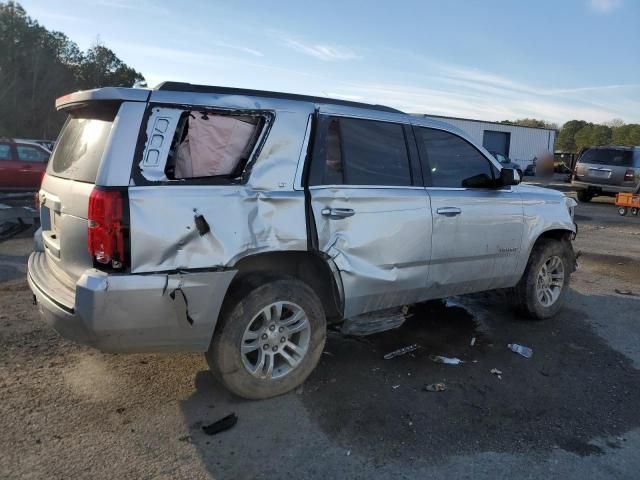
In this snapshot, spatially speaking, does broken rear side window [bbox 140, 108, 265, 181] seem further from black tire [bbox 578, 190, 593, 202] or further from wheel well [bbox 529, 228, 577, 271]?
black tire [bbox 578, 190, 593, 202]

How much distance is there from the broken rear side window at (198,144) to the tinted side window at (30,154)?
12.5 meters

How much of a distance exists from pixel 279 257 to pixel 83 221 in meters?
1.25

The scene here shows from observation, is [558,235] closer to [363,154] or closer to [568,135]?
[363,154]

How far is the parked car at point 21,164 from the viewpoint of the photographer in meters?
13.8

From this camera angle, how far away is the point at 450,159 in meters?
4.71

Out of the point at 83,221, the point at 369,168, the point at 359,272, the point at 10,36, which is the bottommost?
the point at 359,272

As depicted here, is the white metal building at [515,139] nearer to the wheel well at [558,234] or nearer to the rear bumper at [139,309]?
the wheel well at [558,234]

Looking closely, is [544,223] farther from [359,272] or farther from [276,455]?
[276,455]

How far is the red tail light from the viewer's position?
9.87ft

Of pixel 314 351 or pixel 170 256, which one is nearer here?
pixel 170 256

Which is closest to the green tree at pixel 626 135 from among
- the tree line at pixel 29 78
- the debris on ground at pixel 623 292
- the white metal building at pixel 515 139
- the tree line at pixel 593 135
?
the tree line at pixel 593 135

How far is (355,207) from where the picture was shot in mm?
3883

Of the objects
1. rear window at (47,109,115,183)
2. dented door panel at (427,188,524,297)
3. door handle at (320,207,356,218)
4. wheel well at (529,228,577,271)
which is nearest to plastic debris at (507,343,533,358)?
dented door panel at (427,188,524,297)

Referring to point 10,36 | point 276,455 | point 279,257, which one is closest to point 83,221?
point 279,257
